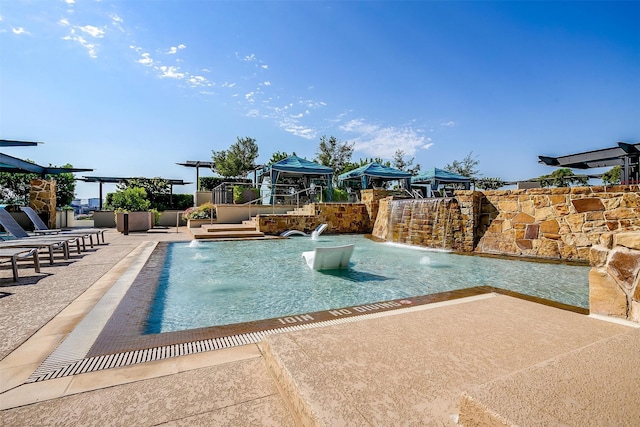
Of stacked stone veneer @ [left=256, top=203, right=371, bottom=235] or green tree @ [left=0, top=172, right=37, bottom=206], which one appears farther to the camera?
green tree @ [left=0, top=172, right=37, bottom=206]

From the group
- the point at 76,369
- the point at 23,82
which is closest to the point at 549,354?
the point at 76,369

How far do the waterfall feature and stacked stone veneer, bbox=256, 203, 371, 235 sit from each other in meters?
2.81

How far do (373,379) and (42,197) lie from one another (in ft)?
59.1

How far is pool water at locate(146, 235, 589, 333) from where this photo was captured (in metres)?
3.54

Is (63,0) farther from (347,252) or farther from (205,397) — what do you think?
(205,397)

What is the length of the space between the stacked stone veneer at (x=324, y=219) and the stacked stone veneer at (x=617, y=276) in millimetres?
10568

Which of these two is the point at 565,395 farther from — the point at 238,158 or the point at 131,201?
the point at 238,158

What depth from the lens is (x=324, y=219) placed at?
43.4 feet

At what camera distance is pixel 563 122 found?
15422mm

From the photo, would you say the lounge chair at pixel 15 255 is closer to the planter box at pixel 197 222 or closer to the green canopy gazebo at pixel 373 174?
the planter box at pixel 197 222

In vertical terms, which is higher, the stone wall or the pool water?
the stone wall

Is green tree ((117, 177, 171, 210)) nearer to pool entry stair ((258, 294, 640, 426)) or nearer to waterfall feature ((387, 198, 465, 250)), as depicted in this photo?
waterfall feature ((387, 198, 465, 250))

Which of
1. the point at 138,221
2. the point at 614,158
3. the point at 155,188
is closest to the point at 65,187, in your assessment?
the point at 155,188

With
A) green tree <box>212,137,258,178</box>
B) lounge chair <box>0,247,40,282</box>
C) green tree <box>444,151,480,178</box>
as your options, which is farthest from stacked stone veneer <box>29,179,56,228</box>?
green tree <box>444,151,480,178</box>
